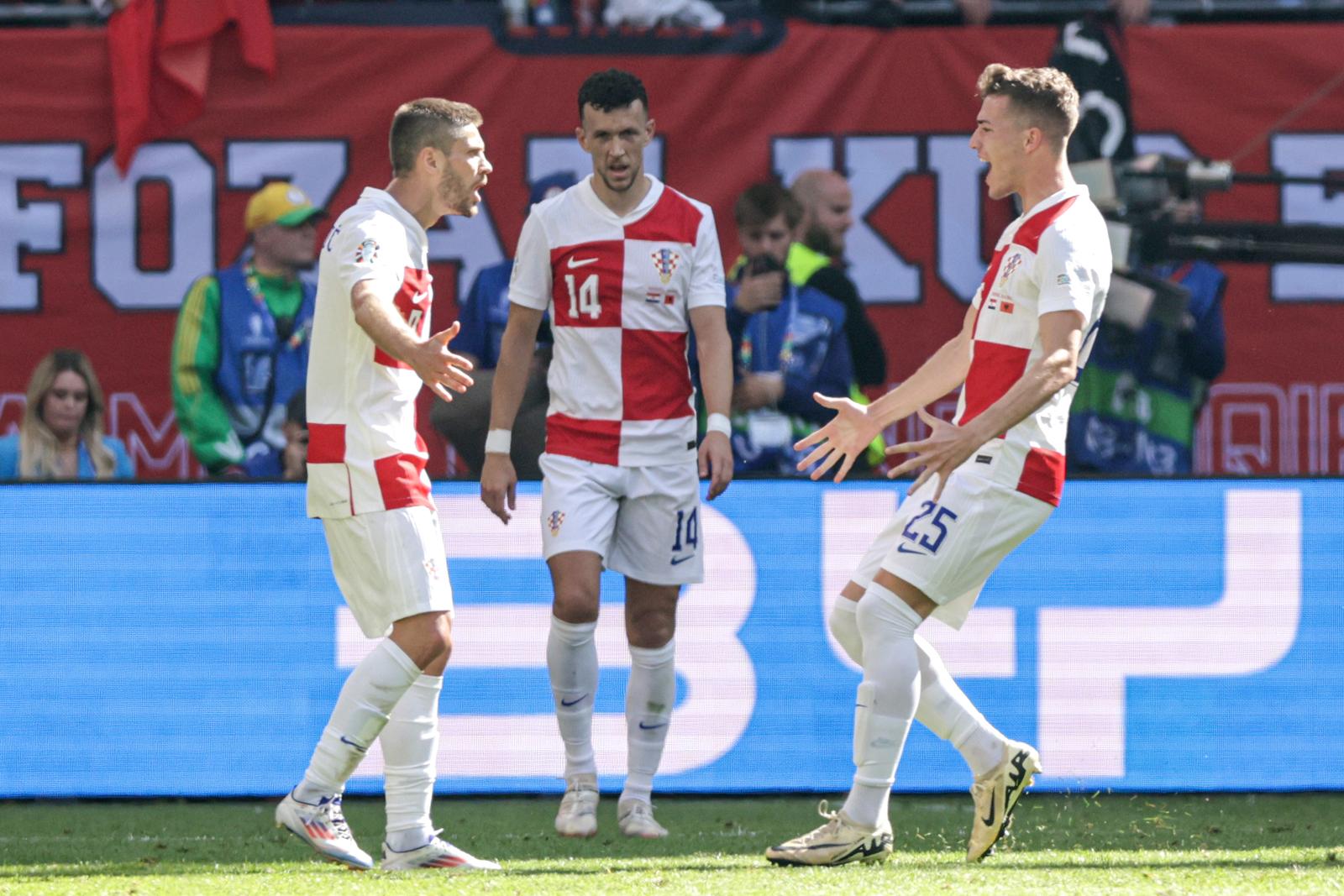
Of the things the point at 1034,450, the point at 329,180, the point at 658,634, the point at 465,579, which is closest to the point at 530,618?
the point at 465,579

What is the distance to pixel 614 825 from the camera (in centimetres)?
595

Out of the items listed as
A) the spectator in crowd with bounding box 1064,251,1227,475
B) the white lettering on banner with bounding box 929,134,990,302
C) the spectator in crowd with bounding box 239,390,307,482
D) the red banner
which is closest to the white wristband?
the spectator in crowd with bounding box 239,390,307,482

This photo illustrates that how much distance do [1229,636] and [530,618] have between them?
2.26 meters

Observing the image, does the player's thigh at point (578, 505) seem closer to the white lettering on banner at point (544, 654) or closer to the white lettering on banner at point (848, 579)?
the white lettering on banner at point (544, 654)

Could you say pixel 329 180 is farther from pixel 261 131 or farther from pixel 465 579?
pixel 465 579

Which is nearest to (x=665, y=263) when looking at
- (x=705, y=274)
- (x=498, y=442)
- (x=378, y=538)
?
(x=705, y=274)

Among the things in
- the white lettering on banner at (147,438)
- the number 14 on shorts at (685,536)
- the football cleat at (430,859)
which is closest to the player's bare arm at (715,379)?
the number 14 on shorts at (685,536)

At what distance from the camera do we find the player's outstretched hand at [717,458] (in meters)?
5.75

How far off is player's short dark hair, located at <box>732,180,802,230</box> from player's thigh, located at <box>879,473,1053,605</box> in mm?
3338

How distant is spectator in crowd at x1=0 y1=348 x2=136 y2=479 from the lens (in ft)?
25.7

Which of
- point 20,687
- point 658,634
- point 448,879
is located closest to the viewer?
point 448,879

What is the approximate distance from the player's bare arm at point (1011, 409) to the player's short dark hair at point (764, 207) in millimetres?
3467

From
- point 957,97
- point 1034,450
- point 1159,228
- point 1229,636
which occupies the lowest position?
point 1229,636

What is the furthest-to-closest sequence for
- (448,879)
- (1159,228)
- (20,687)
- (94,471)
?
(1159,228), (94,471), (20,687), (448,879)
